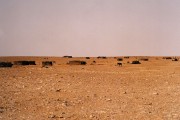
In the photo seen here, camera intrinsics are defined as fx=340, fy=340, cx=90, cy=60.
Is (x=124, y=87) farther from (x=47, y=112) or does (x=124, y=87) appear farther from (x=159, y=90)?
(x=47, y=112)

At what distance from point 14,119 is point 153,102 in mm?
5729

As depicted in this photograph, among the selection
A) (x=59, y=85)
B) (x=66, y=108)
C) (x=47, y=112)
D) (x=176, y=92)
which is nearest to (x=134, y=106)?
(x=66, y=108)

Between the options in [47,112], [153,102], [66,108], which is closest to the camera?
[47,112]

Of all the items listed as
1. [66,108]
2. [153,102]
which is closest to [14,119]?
[66,108]

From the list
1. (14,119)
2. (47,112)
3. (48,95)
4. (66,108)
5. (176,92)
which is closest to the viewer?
(14,119)

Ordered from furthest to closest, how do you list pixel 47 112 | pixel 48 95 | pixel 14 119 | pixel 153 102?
pixel 48 95, pixel 153 102, pixel 47 112, pixel 14 119

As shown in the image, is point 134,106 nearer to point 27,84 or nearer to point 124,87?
point 124,87

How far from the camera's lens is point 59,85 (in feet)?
60.0

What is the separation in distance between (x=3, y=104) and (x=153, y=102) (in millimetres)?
5713

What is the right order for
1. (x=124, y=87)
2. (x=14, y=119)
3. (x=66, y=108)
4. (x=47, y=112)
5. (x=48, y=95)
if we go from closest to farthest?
(x=14, y=119) → (x=47, y=112) → (x=66, y=108) → (x=48, y=95) → (x=124, y=87)

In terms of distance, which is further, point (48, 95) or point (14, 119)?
point (48, 95)

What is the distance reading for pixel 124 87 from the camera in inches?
703

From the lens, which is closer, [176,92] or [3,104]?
[3,104]

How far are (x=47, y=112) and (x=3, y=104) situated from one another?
2.24 m
